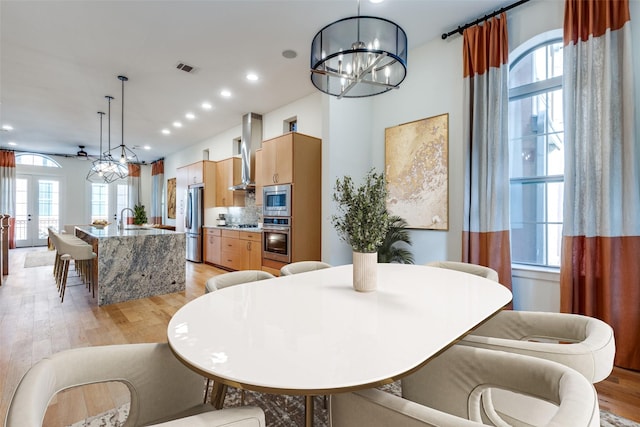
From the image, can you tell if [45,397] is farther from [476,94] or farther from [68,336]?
[476,94]

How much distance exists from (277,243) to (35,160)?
9.78m

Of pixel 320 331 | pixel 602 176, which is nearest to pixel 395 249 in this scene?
pixel 602 176

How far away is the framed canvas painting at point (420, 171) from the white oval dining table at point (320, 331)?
5.96ft

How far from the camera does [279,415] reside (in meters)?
1.63

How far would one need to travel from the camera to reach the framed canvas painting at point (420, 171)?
323 cm

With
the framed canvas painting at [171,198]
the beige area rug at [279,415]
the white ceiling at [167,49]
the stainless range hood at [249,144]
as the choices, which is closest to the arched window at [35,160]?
the framed canvas painting at [171,198]

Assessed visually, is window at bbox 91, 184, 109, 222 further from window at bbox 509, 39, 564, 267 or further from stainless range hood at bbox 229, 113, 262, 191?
window at bbox 509, 39, 564, 267

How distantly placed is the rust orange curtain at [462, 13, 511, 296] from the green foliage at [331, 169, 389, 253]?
6.23 ft

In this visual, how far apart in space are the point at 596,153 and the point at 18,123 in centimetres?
960

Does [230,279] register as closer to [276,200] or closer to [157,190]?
[276,200]

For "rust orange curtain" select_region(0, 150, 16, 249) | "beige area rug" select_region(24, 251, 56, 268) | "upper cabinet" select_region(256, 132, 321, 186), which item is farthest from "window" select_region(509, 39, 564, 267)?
"rust orange curtain" select_region(0, 150, 16, 249)

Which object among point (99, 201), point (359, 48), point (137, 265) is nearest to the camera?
point (359, 48)

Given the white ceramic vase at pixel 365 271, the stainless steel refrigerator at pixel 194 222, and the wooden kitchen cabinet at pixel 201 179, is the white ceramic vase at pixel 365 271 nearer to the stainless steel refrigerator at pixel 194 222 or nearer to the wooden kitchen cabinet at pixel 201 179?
the wooden kitchen cabinet at pixel 201 179

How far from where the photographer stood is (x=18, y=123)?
6.17m
